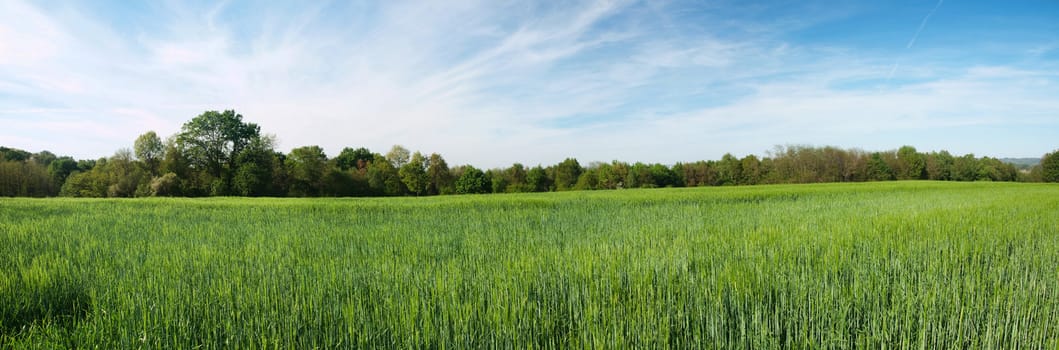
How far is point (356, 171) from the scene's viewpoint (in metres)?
55.3

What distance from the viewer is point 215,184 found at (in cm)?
3894

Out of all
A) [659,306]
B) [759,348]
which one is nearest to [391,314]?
[659,306]

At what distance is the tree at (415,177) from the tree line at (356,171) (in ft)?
0.43

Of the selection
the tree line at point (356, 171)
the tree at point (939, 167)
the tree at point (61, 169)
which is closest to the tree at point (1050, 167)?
the tree line at point (356, 171)

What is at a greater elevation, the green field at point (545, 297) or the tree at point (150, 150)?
the tree at point (150, 150)

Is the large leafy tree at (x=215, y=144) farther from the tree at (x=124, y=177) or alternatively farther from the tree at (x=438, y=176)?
the tree at (x=438, y=176)

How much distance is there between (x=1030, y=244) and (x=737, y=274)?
4500 mm

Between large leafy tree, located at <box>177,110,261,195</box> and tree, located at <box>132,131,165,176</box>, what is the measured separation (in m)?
3.34

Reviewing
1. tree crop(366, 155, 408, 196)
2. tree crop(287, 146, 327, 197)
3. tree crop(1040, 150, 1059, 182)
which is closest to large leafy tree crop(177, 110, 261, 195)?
tree crop(287, 146, 327, 197)

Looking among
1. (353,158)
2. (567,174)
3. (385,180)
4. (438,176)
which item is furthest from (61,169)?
(567,174)

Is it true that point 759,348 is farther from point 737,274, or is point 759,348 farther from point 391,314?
point 391,314

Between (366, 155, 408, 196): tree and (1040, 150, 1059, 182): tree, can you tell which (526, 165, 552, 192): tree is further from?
(1040, 150, 1059, 182): tree

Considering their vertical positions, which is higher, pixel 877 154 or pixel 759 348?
pixel 877 154

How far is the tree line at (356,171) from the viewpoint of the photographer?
39281 mm
